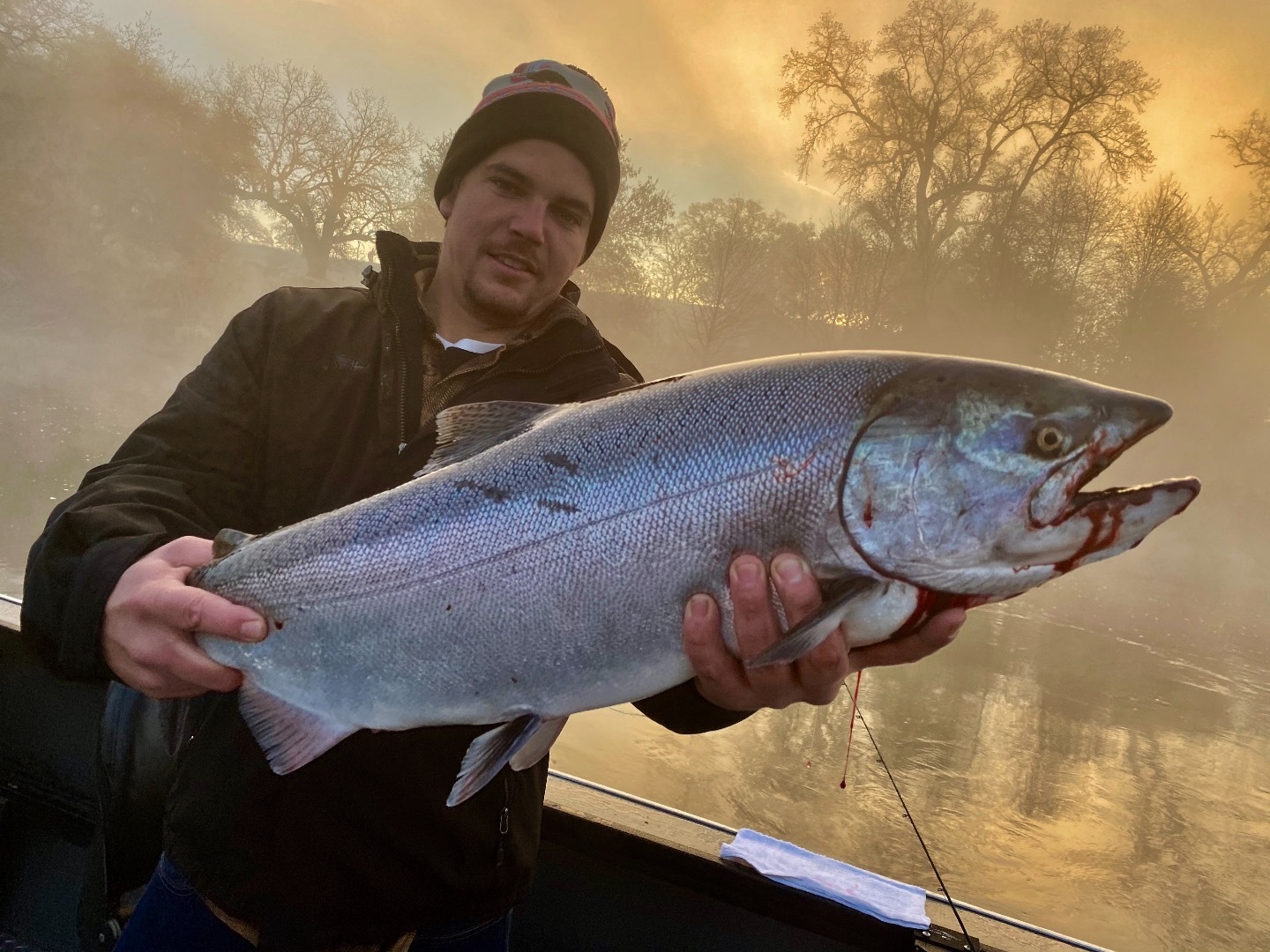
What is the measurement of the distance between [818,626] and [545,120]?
1.74 m

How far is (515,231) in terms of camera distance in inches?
77.2

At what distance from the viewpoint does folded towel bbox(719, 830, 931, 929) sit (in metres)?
2.12

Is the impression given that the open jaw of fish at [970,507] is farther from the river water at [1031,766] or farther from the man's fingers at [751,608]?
the river water at [1031,766]

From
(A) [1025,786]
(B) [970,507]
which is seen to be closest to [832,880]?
(B) [970,507]

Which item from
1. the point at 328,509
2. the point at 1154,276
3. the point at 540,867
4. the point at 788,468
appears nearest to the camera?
the point at 788,468

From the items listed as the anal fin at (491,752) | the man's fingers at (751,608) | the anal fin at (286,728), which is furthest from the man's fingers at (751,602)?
the anal fin at (286,728)

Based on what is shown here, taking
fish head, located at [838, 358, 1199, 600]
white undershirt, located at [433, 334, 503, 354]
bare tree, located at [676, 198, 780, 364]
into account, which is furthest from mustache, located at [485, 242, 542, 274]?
bare tree, located at [676, 198, 780, 364]

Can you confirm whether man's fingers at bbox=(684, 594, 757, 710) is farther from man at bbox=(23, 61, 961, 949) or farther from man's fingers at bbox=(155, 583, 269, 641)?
man's fingers at bbox=(155, 583, 269, 641)

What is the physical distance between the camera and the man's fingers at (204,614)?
Result: 1.28 m

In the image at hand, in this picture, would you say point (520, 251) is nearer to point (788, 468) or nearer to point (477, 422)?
point (477, 422)

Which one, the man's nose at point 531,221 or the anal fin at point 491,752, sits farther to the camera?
the man's nose at point 531,221

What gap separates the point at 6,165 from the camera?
17.5m

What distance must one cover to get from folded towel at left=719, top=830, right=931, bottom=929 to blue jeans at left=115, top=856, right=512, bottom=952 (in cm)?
108

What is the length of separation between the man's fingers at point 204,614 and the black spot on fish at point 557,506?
63 centimetres
